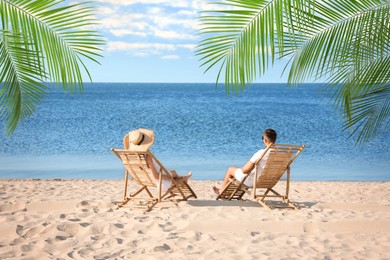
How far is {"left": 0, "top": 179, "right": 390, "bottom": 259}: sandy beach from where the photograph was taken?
398 centimetres

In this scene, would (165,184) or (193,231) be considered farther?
(165,184)

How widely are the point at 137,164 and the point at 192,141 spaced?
1677cm

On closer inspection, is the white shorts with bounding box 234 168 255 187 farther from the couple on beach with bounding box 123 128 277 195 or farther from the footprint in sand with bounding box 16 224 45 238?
the footprint in sand with bounding box 16 224 45 238

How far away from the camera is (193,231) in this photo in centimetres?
462

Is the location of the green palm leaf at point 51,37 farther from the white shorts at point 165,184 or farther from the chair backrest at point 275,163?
the chair backrest at point 275,163

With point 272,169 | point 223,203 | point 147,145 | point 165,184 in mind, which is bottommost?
point 223,203

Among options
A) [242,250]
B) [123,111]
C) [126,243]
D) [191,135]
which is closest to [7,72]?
[126,243]

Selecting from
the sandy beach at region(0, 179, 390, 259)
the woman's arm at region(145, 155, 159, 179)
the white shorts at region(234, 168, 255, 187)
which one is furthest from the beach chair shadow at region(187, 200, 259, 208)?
the woman's arm at region(145, 155, 159, 179)

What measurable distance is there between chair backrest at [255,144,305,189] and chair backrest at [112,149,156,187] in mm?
1065

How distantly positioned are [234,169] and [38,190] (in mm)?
3117

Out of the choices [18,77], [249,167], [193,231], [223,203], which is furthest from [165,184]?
[18,77]

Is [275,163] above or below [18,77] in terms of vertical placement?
below

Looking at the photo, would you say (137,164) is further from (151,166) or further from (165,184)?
(165,184)

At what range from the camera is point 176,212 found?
5410 millimetres
